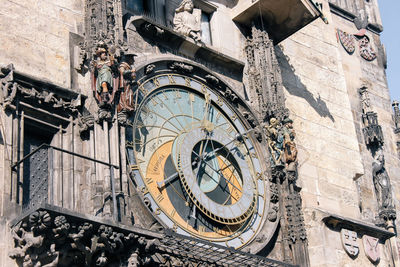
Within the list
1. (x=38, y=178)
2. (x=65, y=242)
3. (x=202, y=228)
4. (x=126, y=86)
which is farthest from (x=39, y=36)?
(x=202, y=228)

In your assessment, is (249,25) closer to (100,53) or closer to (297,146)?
(297,146)

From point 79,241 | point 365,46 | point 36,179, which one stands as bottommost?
point 79,241

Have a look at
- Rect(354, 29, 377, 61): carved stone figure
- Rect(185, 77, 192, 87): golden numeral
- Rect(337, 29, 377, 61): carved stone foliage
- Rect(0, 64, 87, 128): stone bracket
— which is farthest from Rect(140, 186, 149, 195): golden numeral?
Rect(354, 29, 377, 61): carved stone figure

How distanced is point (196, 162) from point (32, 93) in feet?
8.60

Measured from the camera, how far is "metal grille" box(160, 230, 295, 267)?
31.5 feet

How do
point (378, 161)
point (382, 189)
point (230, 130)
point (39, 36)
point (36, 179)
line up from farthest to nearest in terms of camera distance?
point (378, 161)
point (382, 189)
point (230, 130)
point (39, 36)
point (36, 179)

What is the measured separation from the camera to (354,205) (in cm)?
1353

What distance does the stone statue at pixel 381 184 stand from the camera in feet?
49.3

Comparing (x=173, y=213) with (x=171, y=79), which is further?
(x=171, y=79)

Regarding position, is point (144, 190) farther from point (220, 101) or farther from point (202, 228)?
point (220, 101)

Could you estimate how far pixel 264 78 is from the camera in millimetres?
12750

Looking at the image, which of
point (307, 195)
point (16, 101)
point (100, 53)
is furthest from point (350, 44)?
point (16, 101)

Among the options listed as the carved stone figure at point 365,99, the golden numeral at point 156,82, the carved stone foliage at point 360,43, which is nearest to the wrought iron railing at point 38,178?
the golden numeral at point 156,82

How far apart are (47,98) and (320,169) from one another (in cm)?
521
